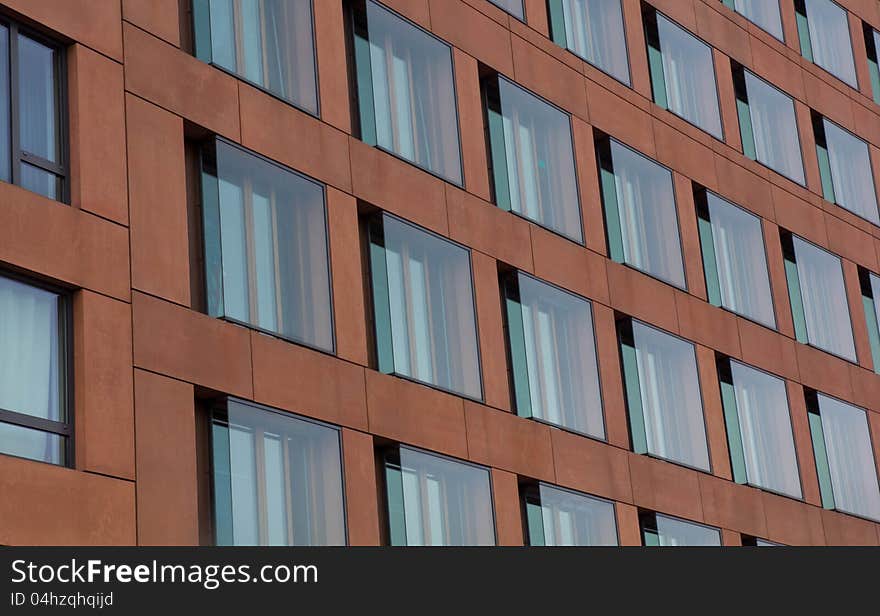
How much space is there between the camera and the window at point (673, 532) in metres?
30.2

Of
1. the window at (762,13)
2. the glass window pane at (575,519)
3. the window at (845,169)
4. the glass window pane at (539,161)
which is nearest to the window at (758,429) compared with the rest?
the glass window pane at (575,519)

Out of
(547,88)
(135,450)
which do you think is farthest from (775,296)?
(135,450)

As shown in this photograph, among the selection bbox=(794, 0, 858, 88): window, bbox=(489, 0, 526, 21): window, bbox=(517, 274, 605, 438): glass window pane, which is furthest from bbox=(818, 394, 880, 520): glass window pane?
bbox=(489, 0, 526, 21): window

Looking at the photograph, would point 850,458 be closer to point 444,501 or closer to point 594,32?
point 594,32

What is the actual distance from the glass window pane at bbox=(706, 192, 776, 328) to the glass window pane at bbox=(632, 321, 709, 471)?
2.46m

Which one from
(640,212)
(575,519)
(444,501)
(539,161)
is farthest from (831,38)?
(444,501)

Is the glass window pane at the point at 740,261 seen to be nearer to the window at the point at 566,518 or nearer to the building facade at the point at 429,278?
the building facade at the point at 429,278

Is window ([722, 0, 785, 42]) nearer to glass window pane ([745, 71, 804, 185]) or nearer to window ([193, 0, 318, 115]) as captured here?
glass window pane ([745, 71, 804, 185])

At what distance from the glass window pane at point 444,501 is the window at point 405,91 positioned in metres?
4.80

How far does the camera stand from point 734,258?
35594 millimetres

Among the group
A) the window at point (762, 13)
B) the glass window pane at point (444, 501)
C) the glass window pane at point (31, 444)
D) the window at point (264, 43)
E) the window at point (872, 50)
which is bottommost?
the glass window pane at point (31, 444)
